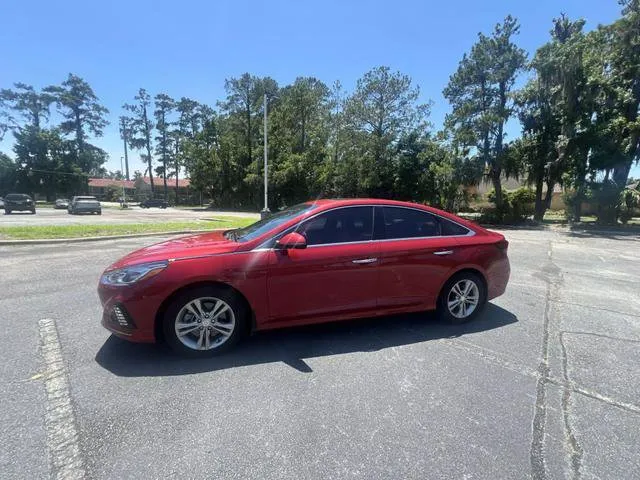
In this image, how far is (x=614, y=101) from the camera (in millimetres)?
22250

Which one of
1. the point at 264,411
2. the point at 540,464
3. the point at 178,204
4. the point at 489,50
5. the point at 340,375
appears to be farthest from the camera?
the point at 178,204

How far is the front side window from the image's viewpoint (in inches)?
158

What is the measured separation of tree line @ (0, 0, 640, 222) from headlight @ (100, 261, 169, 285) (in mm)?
26370

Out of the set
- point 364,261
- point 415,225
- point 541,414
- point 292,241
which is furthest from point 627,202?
point 292,241

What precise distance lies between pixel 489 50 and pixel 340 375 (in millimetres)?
29334

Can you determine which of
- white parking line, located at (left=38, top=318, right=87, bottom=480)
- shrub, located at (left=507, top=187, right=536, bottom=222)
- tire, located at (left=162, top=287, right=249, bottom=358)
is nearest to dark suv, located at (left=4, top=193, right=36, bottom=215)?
white parking line, located at (left=38, top=318, right=87, bottom=480)

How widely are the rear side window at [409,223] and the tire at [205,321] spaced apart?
1.90 meters

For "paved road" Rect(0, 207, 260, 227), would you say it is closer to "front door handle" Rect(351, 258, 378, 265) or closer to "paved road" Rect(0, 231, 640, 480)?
"paved road" Rect(0, 231, 640, 480)

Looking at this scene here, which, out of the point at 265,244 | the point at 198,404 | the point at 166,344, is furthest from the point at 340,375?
the point at 166,344

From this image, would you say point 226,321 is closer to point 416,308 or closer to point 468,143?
point 416,308

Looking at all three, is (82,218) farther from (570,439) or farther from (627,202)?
(627,202)

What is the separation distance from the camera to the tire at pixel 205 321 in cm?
351

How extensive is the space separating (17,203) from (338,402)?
37657 mm

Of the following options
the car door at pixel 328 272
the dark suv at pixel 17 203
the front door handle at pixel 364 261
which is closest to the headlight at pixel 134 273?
the car door at pixel 328 272
